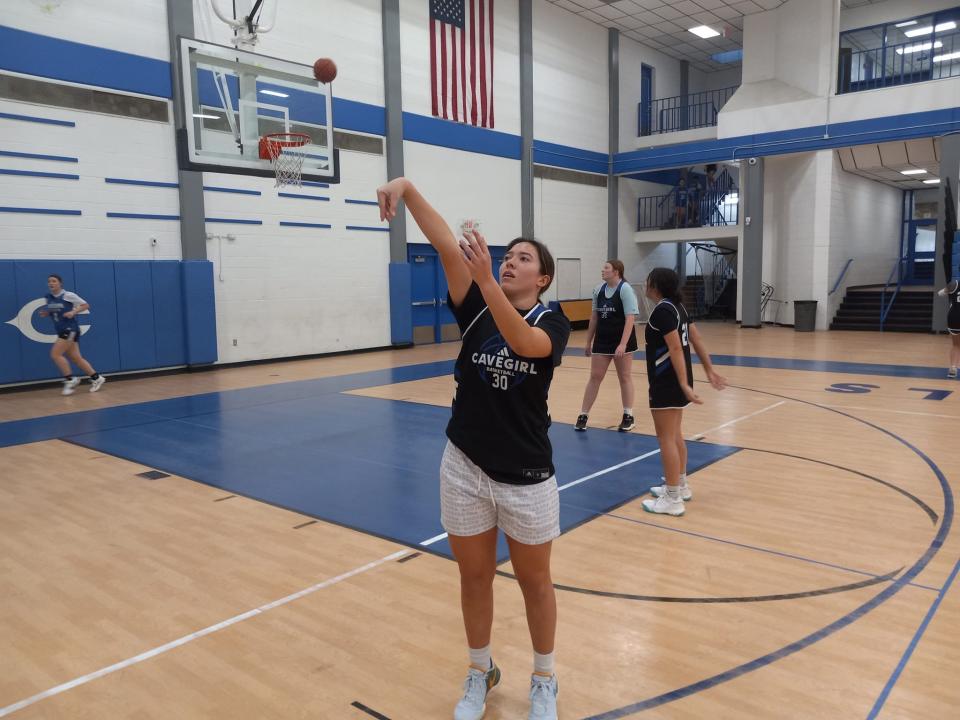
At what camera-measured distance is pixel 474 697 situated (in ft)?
8.83

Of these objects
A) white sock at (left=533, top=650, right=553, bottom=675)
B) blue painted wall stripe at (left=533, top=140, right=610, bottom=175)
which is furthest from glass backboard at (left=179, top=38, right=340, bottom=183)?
blue painted wall stripe at (left=533, top=140, right=610, bottom=175)

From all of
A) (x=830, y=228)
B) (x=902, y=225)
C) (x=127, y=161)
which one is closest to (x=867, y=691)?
(x=127, y=161)

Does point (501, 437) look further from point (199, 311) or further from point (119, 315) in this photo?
point (199, 311)

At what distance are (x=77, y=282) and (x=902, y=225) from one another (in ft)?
83.1

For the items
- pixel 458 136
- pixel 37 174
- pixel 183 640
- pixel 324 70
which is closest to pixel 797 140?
pixel 458 136

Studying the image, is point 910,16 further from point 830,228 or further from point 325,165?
point 325,165

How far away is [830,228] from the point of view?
19469 mm

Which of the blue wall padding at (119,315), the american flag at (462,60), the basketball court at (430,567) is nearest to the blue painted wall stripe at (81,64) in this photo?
the blue wall padding at (119,315)

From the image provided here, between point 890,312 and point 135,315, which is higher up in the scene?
point 135,315

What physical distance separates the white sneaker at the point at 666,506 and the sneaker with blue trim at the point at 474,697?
2.56 meters

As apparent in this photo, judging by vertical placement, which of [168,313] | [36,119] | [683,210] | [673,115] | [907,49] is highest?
[907,49]

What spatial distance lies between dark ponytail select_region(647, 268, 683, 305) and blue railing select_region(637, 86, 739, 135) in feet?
68.3

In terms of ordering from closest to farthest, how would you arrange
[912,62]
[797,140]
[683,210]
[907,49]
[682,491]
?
[682,491]
[797,140]
[912,62]
[907,49]
[683,210]

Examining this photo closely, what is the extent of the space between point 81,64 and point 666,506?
463 inches
